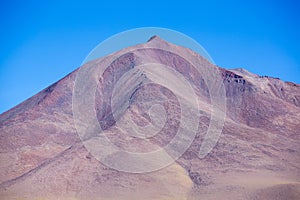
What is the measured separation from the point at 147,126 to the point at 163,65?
106ft

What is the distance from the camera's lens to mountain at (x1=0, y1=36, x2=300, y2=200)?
7438 cm

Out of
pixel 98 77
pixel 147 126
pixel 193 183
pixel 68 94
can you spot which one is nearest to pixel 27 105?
pixel 68 94

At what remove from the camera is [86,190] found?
245ft

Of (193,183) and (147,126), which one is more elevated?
(147,126)

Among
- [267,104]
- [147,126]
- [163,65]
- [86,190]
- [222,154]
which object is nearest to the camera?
[86,190]

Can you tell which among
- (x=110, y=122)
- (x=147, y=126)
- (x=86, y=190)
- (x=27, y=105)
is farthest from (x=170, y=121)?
(x=27, y=105)

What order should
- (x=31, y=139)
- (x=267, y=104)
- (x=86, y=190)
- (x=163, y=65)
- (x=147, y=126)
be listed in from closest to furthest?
(x=86, y=190), (x=147, y=126), (x=31, y=139), (x=267, y=104), (x=163, y=65)

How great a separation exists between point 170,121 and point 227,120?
13183mm

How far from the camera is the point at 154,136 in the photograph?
89.2 m

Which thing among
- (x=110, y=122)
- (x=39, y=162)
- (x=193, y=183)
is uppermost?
(x=110, y=122)

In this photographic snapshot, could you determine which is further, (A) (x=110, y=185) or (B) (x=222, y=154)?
(B) (x=222, y=154)

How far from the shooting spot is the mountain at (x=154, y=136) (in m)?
74.4

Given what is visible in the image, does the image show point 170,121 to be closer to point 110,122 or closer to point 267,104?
point 110,122

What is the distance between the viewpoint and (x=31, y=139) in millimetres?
98000
